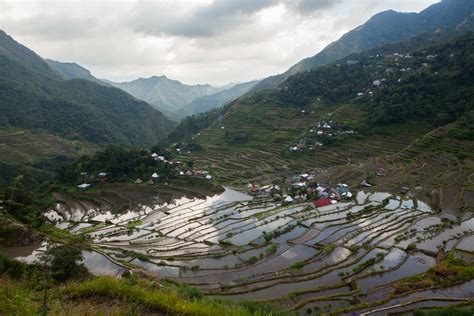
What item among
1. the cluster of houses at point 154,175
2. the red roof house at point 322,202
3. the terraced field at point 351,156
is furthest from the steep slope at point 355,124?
the red roof house at point 322,202

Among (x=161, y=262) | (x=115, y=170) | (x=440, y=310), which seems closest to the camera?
(x=440, y=310)

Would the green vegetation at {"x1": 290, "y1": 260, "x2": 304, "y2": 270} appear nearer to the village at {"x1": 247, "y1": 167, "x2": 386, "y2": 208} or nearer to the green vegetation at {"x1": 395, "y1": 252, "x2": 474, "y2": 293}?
the green vegetation at {"x1": 395, "y1": 252, "x2": 474, "y2": 293}

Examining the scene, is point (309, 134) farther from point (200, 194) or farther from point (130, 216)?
point (130, 216)

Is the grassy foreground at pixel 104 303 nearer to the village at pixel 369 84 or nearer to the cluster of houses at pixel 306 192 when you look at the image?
the cluster of houses at pixel 306 192

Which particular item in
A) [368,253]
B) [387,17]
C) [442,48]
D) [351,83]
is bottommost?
[368,253]

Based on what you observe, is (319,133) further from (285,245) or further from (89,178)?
(89,178)

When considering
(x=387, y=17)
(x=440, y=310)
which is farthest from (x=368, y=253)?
(x=387, y=17)

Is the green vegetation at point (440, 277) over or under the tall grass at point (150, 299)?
under
